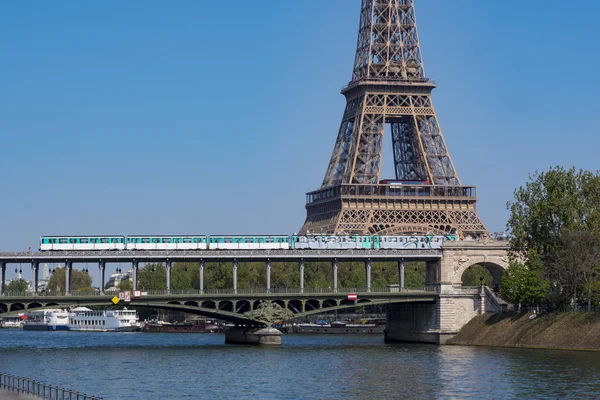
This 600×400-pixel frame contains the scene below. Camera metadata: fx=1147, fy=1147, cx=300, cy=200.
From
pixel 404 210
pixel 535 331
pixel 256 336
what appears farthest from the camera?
pixel 404 210

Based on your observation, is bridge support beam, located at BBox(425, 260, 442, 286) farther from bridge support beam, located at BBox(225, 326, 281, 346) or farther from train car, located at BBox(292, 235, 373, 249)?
bridge support beam, located at BBox(225, 326, 281, 346)

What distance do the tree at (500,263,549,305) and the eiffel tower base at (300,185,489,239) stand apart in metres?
53.5

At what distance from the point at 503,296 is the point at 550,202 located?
12450 mm

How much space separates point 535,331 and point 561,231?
12.3 meters

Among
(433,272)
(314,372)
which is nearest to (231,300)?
(433,272)

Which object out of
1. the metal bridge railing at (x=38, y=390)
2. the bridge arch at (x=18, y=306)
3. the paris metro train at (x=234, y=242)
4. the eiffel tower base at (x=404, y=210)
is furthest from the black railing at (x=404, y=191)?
the metal bridge railing at (x=38, y=390)

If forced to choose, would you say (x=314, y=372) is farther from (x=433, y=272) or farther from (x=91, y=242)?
(x=91, y=242)

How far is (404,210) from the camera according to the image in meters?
193

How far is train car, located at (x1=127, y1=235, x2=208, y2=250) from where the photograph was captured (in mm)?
145875

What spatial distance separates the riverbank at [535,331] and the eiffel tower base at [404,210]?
49.4 m

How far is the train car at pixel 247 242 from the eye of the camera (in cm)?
14888

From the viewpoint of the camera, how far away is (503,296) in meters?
135

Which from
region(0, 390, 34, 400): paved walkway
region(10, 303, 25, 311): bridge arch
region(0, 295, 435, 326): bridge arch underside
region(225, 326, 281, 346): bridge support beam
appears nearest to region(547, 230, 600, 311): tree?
region(0, 295, 435, 326): bridge arch underside

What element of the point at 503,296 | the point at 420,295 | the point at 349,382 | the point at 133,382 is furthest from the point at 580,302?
the point at 133,382
